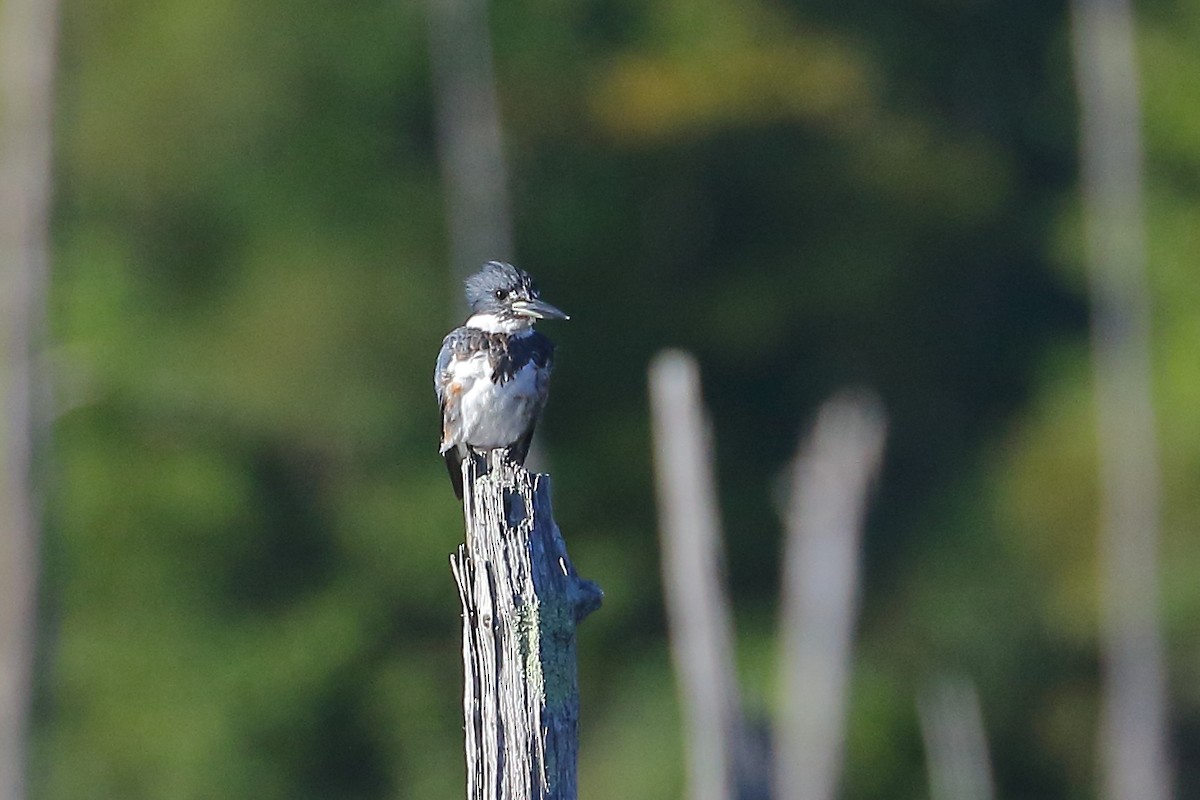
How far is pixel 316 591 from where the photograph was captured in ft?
57.3

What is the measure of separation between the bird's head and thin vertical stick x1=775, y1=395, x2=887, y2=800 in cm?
623

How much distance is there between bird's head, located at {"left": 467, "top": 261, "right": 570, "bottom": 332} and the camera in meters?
7.44

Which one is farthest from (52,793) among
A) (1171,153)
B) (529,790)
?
(529,790)

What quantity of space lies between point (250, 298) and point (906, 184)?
220 inches

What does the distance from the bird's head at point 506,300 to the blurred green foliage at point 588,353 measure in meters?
8.85

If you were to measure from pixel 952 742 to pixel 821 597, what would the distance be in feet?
7.14

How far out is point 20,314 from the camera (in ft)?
49.4

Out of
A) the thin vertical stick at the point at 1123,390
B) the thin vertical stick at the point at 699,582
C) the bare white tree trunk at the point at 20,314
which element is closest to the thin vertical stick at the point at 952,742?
the thin vertical stick at the point at 1123,390

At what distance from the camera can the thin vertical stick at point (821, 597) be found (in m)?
13.7

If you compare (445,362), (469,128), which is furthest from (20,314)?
Result: (445,362)

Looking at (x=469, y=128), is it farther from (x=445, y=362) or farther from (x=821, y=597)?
(x=445, y=362)

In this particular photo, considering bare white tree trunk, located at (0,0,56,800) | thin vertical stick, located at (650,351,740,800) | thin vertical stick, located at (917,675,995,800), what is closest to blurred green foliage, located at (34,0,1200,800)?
thin vertical stick, located at (917,675,995,800)

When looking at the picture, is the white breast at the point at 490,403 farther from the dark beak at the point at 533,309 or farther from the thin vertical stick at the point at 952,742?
the thin vertical stick at the point at 952,742

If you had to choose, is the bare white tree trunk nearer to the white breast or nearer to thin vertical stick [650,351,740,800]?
thin vertical stick [650,351,740,800]
